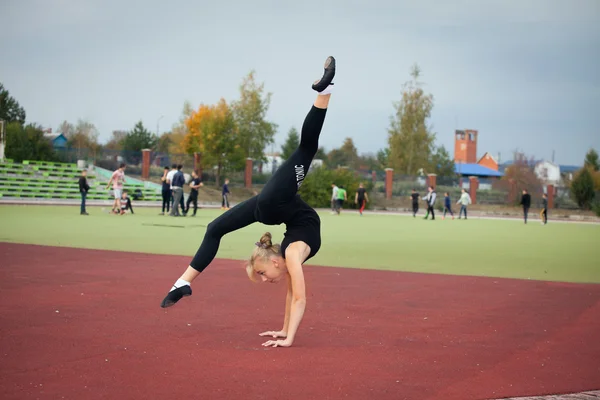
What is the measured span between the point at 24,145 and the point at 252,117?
21.6 m

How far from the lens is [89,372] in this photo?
4758 mm

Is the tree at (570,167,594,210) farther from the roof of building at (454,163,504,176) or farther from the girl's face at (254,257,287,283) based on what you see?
the roof of building at (454,163,504,176)

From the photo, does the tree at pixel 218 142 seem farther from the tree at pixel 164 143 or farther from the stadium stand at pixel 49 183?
the tree at pixel 164 143

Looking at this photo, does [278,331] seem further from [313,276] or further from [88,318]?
[313,276]

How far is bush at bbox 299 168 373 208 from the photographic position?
50.3 m

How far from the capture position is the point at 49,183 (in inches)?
1758

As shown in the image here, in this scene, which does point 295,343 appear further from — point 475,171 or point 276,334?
point 475,171

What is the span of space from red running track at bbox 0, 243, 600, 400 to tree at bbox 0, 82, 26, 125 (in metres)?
73.1

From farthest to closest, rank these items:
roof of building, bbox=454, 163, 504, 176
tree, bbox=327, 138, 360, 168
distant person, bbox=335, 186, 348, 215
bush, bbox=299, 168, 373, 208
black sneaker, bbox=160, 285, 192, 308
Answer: roof of building, bbox=454, 163, 504, 176
tree, bbox=327, 138, 360, 168
bush, bbox=299, 168, 373, 208
distant person, bbox=335, 186, 348, 215
black sneaker, bbox=160, 285, 192, 308

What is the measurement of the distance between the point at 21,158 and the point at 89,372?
168ft

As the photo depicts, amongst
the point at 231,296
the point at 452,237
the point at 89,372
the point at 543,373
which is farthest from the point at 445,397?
the point at 452,237

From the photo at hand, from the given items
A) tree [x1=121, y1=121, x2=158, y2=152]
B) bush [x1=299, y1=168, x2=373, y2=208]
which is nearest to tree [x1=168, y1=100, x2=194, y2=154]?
tree [x1=121, y1=121, x2=158, y2=152]

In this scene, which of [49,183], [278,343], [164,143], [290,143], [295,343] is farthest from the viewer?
[164,143]

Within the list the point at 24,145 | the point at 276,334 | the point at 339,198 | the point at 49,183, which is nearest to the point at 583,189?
the point at 339,198
